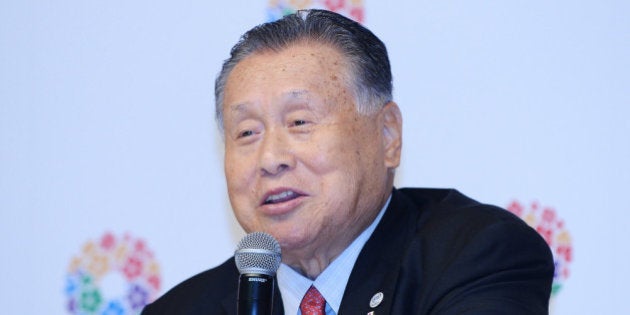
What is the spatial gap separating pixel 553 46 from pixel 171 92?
Answer: 48.1 inches

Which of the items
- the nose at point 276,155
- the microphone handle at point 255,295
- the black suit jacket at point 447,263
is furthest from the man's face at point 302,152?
the microphone handle at point 255,295

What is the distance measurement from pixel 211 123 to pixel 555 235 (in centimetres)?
115

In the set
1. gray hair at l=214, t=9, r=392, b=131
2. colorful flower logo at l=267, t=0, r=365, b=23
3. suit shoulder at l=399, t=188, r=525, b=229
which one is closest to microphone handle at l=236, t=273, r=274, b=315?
suit shoulder at l=399, t=188, r=525, b=229

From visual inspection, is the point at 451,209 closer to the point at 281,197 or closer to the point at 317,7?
the point at 281,197

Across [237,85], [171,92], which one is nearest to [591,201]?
[237,85]

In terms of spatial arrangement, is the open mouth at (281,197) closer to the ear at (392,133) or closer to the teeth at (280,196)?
the teeth at (280,196)

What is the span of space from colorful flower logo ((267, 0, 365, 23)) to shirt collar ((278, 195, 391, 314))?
25.5 inches

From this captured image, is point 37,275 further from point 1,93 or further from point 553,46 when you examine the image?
point 553,46

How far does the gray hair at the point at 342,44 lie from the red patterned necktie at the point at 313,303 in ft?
1.72

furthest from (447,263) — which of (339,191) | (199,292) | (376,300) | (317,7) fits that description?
(317,7)

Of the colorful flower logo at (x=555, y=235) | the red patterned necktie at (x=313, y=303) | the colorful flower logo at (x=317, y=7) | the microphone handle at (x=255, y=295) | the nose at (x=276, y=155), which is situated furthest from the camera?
the colorful flower logo at (x=317, y=7)

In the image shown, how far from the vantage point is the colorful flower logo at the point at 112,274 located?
10.3ft

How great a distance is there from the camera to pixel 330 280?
272 centimetres

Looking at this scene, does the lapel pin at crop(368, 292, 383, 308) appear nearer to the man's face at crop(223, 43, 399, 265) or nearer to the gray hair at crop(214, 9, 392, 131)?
the man's face at crop(223, 43, 399, 265)
